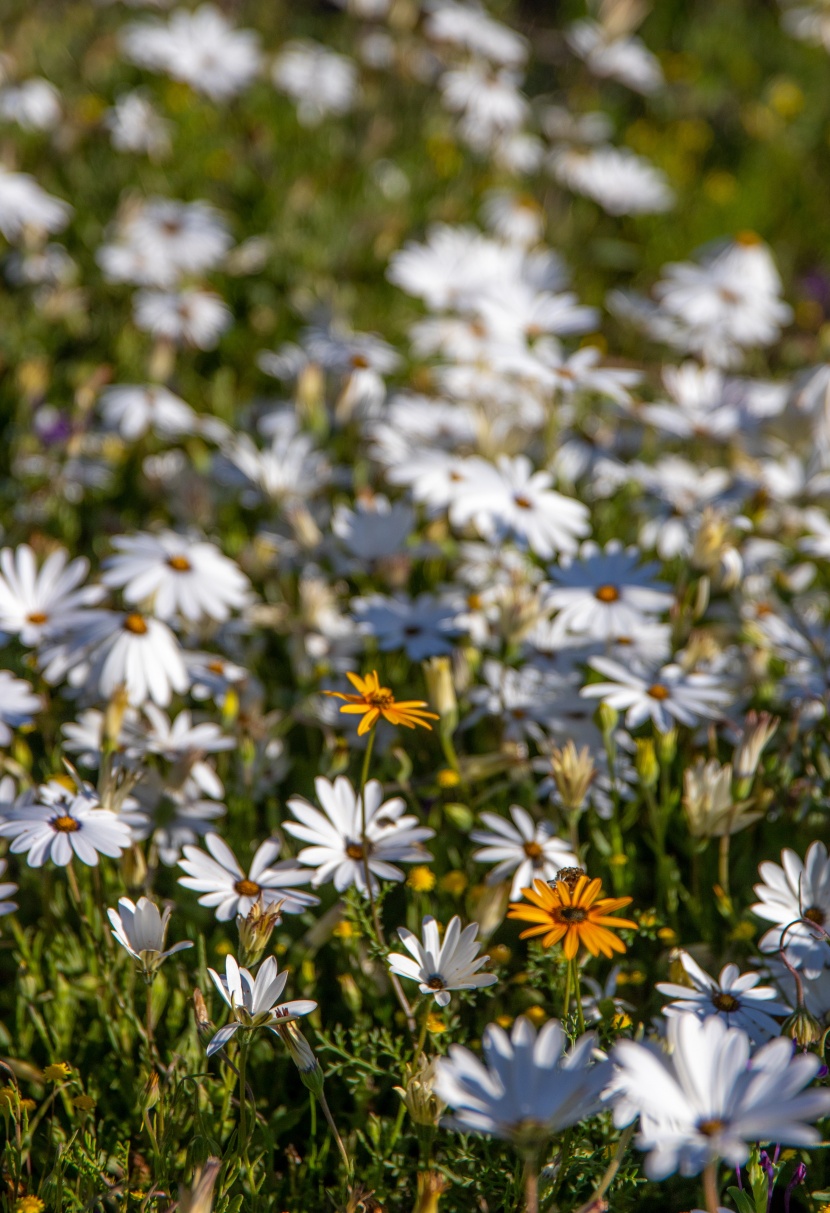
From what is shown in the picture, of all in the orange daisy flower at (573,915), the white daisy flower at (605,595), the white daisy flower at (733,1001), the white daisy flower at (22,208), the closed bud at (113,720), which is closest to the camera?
the orange daisy flower at (573,915)

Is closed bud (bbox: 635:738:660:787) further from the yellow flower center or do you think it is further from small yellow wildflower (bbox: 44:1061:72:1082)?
small yellow wildflower (bbox: 44:1061:72:1082)

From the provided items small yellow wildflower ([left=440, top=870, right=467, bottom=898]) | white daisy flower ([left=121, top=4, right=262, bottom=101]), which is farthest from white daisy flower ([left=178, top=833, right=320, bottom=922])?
white daisy flower ([left=121, top=4, right=262, bottom=101])

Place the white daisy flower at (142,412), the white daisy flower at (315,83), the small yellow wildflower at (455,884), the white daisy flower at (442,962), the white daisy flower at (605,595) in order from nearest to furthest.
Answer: the white daisy flower at (442,962), the small yellow wildflower at (455,884), the white daisy flower at (605,595), the white daisy flower at (142,412), the white daisy flower at (315,83)

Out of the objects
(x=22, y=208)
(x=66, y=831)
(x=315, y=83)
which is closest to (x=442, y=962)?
(x=66, y=831)

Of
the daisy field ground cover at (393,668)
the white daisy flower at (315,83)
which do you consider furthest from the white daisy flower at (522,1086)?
the white daisy flower at (315,83)

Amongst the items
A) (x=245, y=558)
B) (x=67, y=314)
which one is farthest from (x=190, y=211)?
(x=245, y=558)

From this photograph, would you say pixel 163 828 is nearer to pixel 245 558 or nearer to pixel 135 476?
pixel 245 558

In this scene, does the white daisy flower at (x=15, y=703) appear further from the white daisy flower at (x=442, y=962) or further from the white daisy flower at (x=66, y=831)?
the white daisy flower at (x=442, y=962)
